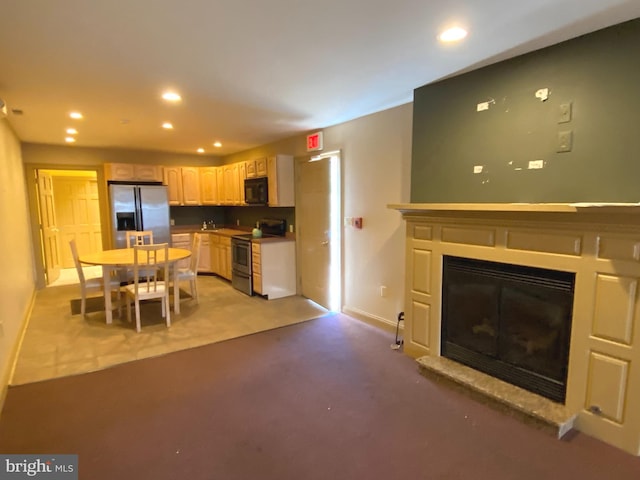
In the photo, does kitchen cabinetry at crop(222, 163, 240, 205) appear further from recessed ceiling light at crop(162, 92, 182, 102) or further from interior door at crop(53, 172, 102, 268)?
interior door at crop(53, 172, 102, 268)

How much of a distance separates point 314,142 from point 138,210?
3565 millimetres

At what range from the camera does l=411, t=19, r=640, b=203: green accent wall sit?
209cm

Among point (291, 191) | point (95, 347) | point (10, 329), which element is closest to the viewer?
point (10, 329)

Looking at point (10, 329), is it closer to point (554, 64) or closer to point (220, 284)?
point (220, 284)

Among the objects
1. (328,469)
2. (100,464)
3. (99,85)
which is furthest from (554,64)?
(100,464)

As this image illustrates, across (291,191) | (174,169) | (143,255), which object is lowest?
(143,255)

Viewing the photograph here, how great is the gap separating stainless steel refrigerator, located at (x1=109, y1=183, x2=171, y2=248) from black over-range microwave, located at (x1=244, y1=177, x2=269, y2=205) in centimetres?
170

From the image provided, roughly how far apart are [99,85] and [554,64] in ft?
11.7

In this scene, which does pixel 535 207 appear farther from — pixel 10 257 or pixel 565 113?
pixel 10 257

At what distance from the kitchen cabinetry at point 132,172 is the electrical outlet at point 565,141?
6.41 metres

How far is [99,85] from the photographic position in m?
2.98

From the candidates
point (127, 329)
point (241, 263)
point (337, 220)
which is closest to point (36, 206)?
point (127, 329)

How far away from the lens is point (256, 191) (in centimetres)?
573

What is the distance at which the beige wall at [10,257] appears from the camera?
3.01 meters
